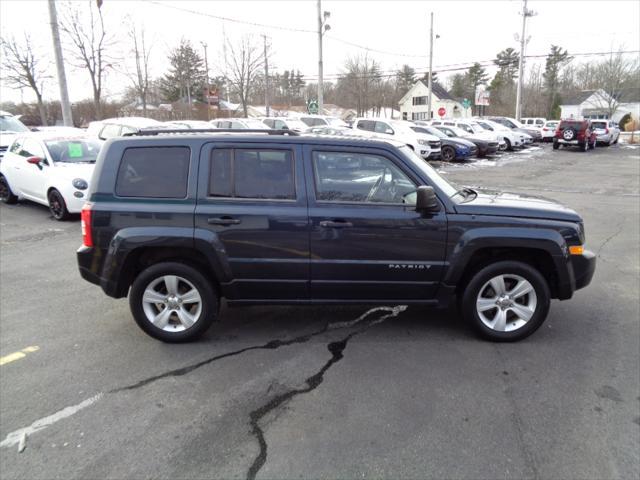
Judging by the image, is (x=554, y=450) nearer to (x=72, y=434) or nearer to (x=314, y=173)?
(x=314, y=173)

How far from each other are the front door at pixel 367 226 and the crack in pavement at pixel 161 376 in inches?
23.1

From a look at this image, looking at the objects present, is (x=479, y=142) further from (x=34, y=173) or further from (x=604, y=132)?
(x=34, y=173)

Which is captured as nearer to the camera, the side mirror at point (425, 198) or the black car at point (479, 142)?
the side mirror at point (425, 198)

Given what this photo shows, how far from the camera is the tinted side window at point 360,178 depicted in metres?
3.84

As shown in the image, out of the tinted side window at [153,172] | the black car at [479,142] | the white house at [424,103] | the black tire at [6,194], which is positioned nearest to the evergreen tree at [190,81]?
the white house at [424,103]

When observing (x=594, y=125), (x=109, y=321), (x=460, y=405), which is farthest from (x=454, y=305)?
(x=594, y=125)

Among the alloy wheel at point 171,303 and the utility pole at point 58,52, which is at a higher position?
the utility pole at point 58,52

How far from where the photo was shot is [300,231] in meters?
3.77

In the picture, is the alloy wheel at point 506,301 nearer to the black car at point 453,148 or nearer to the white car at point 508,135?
the black car at point 453,148

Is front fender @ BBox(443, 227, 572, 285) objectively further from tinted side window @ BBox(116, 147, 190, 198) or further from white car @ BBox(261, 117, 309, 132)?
white car @ BBox(261, 117, 309, 132)

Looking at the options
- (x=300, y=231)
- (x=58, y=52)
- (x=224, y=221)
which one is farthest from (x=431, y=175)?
(x=58, y=52)

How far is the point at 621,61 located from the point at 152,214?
172ft

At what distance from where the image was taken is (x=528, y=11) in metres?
39.1

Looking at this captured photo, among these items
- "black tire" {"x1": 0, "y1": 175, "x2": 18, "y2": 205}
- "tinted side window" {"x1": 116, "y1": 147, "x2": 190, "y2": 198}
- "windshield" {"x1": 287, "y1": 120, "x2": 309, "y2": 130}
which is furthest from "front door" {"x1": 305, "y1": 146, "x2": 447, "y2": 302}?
"windshield" {"x1": 287, "y1": 120, "x2": 309, "y2": 130}
